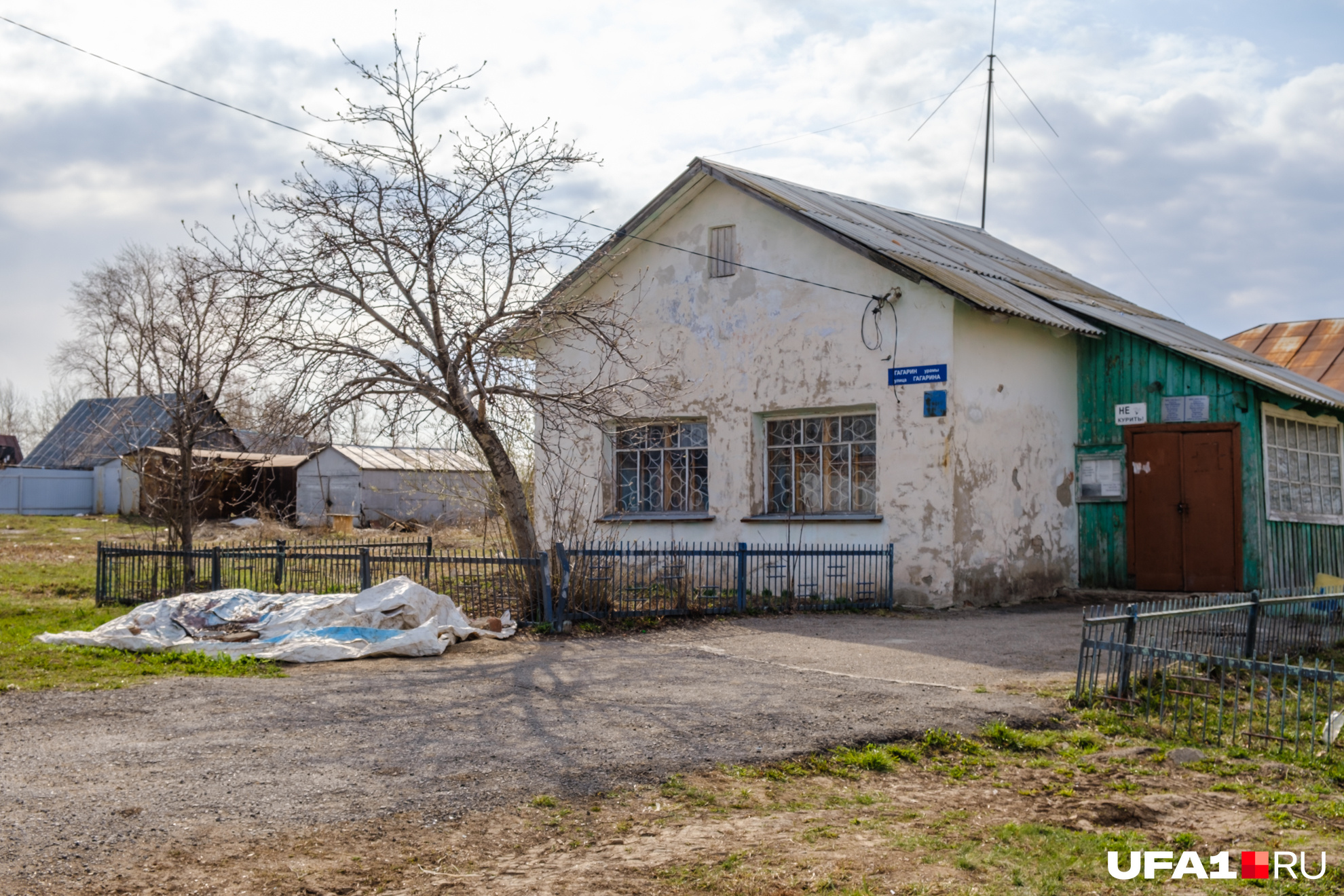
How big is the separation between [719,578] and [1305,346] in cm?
A: 1819

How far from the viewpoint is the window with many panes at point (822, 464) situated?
48.6 feet

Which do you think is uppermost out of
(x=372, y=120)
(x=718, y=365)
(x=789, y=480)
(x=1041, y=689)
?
(x=372, y=120)

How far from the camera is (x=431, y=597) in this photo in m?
10.6

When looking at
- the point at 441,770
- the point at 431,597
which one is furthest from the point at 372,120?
the point at 441,770

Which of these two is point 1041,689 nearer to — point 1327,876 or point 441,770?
point 1327,876

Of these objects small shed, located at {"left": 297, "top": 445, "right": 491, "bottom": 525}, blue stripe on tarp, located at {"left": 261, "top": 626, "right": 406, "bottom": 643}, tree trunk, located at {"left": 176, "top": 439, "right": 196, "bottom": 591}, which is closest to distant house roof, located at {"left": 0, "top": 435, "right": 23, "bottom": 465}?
small shed, located at {"left": 297, "top": 445, "right": 491, "bottom": 525}

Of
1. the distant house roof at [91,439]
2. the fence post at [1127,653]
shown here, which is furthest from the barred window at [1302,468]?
the distant house roof at [91,439]

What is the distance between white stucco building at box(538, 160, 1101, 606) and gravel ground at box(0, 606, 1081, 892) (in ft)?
12.3

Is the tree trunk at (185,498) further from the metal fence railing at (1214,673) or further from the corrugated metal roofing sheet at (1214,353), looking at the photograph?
the corrugated metal roofing sheet at (1214,353)

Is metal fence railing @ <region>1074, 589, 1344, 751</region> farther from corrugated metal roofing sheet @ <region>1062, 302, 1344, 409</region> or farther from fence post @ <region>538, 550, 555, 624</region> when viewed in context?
corrugated metal roofing sheet @ <region>1062, 302, 1344, 409</region>

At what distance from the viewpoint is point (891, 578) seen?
13953mm

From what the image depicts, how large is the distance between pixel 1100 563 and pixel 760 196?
23.8 ft

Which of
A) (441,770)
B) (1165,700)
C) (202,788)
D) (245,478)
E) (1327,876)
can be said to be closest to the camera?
(1327,876)

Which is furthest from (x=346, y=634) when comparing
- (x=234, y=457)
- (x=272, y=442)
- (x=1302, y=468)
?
(x=1302, y=468)
